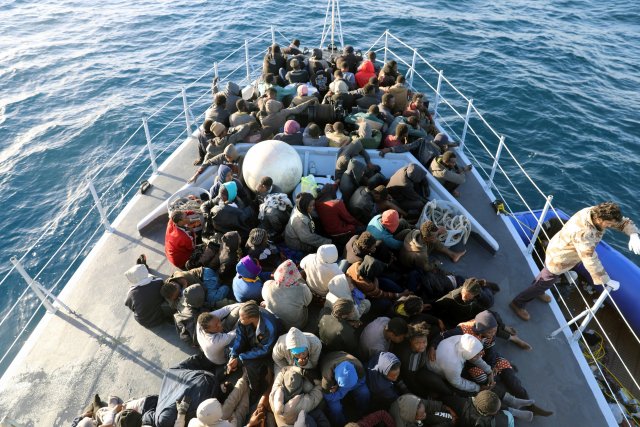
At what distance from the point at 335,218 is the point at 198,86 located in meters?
15.4

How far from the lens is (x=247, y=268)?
557 cm

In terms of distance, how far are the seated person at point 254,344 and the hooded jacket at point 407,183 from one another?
3.78 metres

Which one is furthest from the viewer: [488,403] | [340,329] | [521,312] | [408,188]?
[408,188]

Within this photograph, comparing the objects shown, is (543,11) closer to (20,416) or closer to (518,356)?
(518,356)

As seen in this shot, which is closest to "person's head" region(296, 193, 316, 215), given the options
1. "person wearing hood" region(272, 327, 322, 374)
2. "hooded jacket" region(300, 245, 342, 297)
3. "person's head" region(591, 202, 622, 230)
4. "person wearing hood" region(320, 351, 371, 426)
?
"hooded jacket" region(300, 245, 342, 297)

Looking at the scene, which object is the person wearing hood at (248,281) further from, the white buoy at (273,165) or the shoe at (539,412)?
the shoe at (539,412)

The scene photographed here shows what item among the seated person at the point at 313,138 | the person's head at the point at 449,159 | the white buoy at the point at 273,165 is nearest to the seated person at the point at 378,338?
the white buoy at the point at 273,165

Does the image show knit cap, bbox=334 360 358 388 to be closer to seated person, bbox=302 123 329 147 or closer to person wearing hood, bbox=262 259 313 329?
person wearing hood, bbox=262 259 313 329

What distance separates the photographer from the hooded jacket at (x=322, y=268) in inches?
215

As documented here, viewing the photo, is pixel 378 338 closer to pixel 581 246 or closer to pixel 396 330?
pixel 396 330

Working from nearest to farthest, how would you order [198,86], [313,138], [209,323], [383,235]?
1. [209,323]
2. [383,235]
3. [313,138]
4. [198,86]

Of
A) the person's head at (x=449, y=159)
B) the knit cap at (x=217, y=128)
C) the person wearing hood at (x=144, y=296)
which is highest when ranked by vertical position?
the knit cap at (x=217, y=128)

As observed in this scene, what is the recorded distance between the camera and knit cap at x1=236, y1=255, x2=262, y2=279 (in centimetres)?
556

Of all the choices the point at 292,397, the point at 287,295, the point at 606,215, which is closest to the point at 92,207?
the point at 287,295
